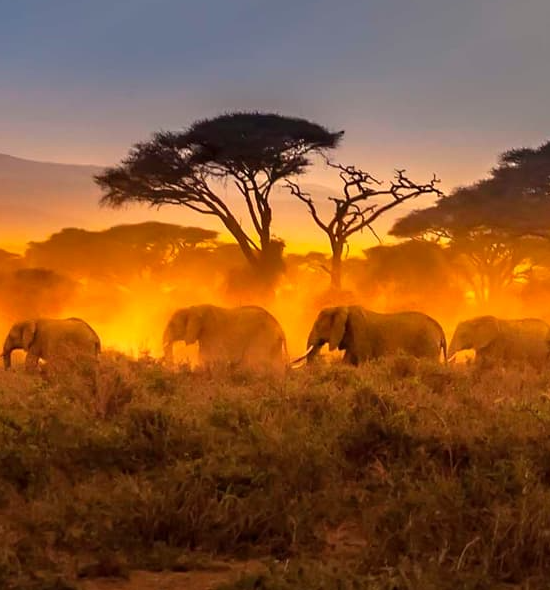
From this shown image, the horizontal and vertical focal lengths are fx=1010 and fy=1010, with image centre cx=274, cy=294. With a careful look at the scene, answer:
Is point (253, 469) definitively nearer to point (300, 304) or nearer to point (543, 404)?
point (543, 404)

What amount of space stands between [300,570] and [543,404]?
393 centimetres

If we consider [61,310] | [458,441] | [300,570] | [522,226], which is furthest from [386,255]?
[300,570]

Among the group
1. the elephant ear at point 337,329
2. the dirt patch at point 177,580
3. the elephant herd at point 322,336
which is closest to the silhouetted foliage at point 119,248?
the elephant herd at point 322,336

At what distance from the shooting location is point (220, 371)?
11148 mm

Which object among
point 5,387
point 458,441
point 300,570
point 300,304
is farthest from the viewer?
→ point 300,304

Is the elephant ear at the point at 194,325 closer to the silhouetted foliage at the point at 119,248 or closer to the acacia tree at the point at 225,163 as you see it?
the acacia tree at the point at 225,163

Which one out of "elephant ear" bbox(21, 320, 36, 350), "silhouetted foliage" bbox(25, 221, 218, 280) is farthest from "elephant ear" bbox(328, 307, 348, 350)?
"silhouetted foliage" bbox(25, 221, 218, 280)

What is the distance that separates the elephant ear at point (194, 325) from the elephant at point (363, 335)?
2229 mm

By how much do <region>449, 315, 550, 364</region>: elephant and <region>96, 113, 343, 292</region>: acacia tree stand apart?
692 centimetres

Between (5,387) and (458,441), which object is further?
(5,387)

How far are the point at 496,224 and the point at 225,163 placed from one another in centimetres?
783

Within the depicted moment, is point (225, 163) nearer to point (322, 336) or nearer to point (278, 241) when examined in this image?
point (278, 241)

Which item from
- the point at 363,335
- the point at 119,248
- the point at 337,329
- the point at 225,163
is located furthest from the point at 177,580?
the point at 119,248

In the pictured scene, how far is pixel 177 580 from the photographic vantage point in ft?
14.3
